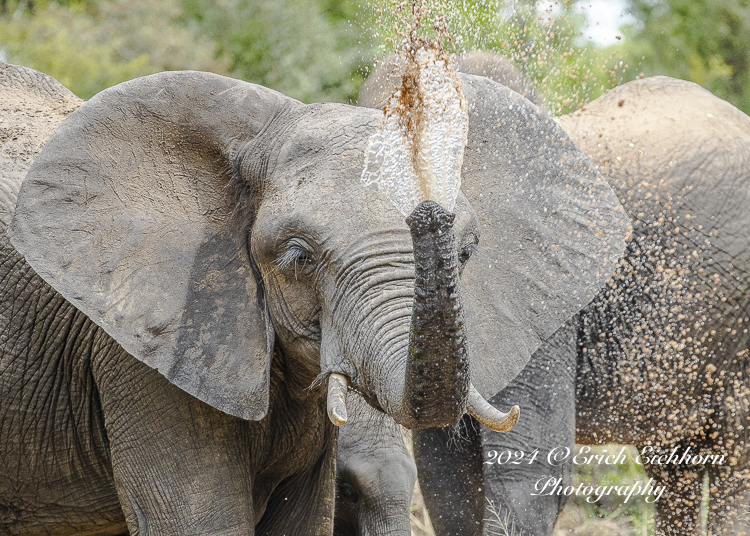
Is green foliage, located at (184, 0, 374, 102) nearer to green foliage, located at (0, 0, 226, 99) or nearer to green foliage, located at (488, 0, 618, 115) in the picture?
green foliage, located at (0, 0, 226, 99)

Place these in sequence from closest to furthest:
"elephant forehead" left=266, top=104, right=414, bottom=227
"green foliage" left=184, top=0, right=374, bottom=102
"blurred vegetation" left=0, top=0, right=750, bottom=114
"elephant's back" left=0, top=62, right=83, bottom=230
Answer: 1. "elephant forehead" left=266, top=104, right=414, bottom=227
2. "elephant's back" left=0, top=62, right=83, bottom=230
3. "blurred vegetation" left=0, top=0, right=750, bottom=114
4. "green foliage" left=184, top=0, right=374, bottom=102

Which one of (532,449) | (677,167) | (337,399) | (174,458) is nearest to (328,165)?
(337,399)

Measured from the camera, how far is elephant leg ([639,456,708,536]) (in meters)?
6.05

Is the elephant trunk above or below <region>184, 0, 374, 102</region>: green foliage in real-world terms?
above

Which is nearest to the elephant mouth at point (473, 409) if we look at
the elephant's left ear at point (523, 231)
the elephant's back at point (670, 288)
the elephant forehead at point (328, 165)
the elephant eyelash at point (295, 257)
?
the elephant eyelash at point (295, 257)

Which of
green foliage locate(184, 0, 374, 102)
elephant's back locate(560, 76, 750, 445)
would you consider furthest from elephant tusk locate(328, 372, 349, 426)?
green foliage locate(184, 0, 374, 102)

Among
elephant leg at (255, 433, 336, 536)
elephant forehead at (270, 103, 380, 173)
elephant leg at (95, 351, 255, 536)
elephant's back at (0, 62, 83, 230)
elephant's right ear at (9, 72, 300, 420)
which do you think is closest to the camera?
elephant forehead at (270, 103, 380, 173)

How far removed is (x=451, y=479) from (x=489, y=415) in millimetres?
2605

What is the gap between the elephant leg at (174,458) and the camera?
3742mm

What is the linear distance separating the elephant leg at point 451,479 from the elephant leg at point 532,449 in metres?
0.27

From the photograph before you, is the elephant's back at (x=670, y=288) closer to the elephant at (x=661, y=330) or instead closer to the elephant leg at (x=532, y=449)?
the elephant at (x=661, y=330)

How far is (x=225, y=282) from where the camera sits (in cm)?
369

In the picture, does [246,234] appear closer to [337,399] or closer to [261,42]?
[337,399]

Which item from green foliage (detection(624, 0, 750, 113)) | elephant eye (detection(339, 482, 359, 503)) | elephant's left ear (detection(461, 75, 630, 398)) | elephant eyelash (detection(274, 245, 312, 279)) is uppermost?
elephant eyelash (detection(274, 245, 312, 279))
